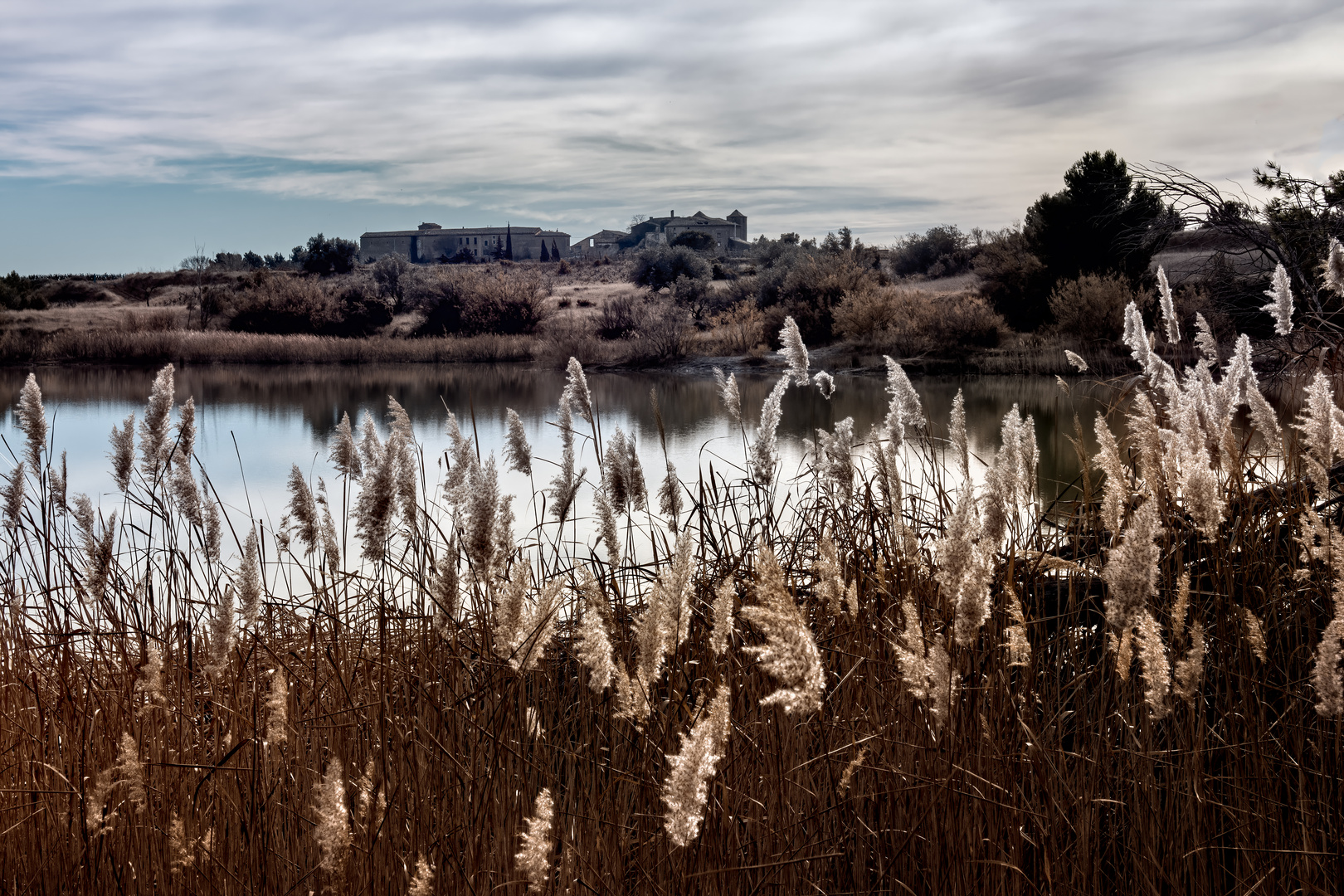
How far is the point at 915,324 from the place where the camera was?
2361 centimetres

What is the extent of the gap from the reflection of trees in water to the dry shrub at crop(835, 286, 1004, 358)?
49.0 inches

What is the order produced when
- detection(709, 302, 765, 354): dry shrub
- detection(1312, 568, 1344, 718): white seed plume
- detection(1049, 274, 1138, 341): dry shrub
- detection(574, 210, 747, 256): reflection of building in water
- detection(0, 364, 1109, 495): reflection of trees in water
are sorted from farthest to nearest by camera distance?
detection(574, 210, 747, 256): reflection of building in water → detection(709, 302, 765, 354): dry shrub → detection(1049, 274, 1138, 341): dry shrub → detection(0, 364, 1109, 495): reflection of trees in water → detection(1312, 568, 1344, 718): white seed plume

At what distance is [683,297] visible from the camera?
3656cm

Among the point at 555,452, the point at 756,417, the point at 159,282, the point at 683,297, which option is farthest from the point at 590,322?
the point at 159,282

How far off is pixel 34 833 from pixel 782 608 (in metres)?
1.96

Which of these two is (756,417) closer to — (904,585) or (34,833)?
(904,585)

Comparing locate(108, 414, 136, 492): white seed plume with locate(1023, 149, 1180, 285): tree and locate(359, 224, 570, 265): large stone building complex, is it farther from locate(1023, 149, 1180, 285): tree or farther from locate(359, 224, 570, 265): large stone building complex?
locate(359, 224, 570, 265): large stone building complex

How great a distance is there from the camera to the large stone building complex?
→ 85.8 meters

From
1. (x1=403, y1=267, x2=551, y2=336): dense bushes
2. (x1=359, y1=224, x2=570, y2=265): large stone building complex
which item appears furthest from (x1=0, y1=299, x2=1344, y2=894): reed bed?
(x1=359, y1=224, x2=570, y2=265): large stone building complex

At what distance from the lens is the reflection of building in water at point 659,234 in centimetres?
8206

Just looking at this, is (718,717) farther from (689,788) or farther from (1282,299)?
(1282,299)

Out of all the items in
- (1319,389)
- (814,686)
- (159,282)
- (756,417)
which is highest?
(159,282)

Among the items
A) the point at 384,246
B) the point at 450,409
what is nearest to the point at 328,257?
the point at 384,246

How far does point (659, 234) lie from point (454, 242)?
20580 mm
